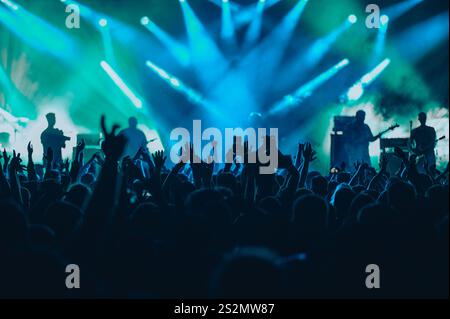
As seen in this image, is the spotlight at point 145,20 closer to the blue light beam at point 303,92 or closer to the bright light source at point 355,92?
the blue light beam at point 303,92

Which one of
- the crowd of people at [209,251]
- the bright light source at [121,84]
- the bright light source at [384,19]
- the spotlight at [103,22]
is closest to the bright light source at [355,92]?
the bright light source at [384,19]

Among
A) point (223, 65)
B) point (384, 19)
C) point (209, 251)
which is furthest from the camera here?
point (223, 65)

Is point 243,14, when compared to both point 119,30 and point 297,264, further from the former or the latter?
point 297,264

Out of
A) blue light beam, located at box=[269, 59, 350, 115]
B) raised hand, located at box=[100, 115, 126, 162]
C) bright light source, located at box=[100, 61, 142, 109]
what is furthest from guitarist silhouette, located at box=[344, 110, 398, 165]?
bright light source, located at box=[100, 61, 142, 109]

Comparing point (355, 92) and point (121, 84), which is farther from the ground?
point (121, 84)

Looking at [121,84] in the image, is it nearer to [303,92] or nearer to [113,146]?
[303,92]

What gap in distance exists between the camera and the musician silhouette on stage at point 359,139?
27.7 feet

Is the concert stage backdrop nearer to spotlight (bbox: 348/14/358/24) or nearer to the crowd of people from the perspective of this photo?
spotlight (bbox: 348/14/358/24)

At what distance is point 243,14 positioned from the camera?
41.5 ft

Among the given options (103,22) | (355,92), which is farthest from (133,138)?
(355,92)

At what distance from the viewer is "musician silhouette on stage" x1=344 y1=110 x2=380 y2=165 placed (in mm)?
8440

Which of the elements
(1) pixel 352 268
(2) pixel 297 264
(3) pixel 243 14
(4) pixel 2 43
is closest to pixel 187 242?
(2) pixel 297 264

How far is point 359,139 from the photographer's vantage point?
28.0ft

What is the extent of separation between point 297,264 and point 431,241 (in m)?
0.80
